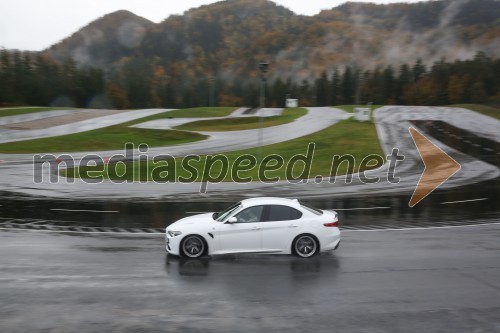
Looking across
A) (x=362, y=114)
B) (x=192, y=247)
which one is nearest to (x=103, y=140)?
(x=362, y=114)

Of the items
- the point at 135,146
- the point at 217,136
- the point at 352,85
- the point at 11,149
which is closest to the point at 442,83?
the point at 352,85

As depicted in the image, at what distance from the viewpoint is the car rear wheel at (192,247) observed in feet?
37.6

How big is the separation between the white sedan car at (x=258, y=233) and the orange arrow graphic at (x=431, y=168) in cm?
838

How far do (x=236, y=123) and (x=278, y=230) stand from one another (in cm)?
4012

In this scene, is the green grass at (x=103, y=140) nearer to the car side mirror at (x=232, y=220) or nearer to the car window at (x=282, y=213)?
the car side mirror at (x=232, y=220)

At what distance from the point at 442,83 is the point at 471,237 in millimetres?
99434

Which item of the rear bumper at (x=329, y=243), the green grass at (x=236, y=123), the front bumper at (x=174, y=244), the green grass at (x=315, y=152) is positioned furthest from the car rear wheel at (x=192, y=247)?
the green grass at (x=236, y=123)

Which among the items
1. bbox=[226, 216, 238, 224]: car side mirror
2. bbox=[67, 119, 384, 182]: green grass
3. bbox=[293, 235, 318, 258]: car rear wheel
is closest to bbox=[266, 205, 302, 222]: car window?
bbox=[293, 235, 318, 258]: car rear wheel

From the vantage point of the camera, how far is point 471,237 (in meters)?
13.8

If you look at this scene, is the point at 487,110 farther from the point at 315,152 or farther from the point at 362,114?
the point at 315,152

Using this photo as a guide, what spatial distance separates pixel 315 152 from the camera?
Answer: 32.4m

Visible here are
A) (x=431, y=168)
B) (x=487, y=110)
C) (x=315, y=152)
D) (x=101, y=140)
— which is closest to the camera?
(x=431, y=168)

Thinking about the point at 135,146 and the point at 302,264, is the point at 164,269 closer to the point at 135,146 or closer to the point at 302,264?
the point at 302,264

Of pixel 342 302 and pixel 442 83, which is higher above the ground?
pixel 442 83
